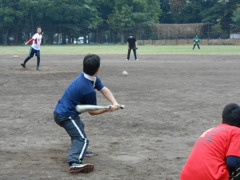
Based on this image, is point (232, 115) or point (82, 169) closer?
point (232, 115)

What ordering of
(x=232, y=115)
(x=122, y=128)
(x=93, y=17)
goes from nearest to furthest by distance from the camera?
(x=232, y=115)
(x=122, y=128)
(x=93, y=17)

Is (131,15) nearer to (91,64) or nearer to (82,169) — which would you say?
(91,64)

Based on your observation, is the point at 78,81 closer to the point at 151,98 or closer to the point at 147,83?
the point at 151,98

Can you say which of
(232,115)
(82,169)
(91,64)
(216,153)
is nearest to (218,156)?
(216,153)

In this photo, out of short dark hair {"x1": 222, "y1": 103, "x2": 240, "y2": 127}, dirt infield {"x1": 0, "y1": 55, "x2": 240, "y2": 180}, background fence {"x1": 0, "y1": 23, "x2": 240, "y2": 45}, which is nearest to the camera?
short dark hair {"x1": 222, "y1": 103, "x2": 240, "y2": 127}

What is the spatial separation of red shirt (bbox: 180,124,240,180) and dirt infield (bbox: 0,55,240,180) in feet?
5.36

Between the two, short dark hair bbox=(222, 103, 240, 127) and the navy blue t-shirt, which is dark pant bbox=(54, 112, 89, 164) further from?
short dark hair bbox=(222, 103, 240, 127)

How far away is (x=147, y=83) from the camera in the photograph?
53.3 ft

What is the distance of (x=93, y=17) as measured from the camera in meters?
77.5

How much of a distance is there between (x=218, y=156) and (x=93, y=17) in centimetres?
7465

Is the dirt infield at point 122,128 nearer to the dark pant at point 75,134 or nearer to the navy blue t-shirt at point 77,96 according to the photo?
the dark pant at point 75,134

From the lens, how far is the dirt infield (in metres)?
6.25

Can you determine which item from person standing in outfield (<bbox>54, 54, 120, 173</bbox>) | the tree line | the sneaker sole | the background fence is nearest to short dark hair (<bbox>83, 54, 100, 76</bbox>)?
person standing in outfield (<bbox>54, 54, 120, 173</bbox>)

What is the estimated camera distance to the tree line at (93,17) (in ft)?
236
